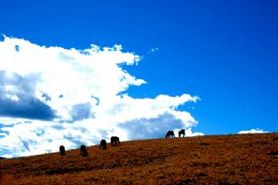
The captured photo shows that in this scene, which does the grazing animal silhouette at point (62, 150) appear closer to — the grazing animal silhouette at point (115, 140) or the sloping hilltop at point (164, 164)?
the sloping hilltop at point (164, 164)

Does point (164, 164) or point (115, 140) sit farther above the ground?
point (115, 140)

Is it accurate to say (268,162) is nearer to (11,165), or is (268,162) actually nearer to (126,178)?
(126,178)

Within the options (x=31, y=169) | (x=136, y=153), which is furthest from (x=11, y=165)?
(x=136, y=153)

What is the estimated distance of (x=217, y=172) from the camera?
47312 millimetres

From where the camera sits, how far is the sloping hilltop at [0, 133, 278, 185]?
152 ft

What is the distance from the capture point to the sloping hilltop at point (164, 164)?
46.4 metres

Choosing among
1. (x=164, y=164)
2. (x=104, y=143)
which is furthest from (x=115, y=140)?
(x=164, y=164)

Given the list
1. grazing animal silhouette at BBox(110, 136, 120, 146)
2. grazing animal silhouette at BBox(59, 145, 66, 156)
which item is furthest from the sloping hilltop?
grazing animal silhouette at BBox(110, 136, 120, 146)

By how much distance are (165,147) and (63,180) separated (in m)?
17.6

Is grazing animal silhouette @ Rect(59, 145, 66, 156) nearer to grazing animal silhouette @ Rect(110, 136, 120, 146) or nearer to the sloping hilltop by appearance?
the sloping hilltop

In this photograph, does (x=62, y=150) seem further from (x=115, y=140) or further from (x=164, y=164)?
(x=164, y=164)

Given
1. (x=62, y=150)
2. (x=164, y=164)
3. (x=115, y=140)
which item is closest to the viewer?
(x=164, y=164)

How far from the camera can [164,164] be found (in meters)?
54.2

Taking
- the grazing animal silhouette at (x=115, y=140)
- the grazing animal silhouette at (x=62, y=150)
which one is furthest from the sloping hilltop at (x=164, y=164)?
the grazing animal silhouette at (x=115, y=140)
